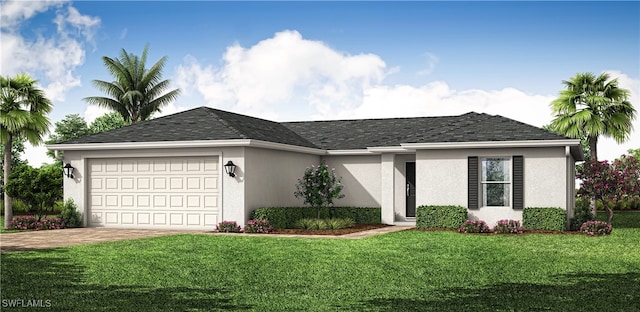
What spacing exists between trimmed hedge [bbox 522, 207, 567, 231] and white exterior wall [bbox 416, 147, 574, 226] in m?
0.31

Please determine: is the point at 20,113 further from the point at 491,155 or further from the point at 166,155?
the point at 491,155

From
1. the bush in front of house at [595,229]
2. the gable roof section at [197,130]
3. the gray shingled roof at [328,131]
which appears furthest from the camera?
the gable roof section at [197,130]

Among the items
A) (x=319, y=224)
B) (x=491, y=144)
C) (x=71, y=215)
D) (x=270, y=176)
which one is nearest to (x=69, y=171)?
(x=71, y=215)

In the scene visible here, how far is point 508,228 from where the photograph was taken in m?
19.9

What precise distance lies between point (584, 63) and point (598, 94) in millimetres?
1437

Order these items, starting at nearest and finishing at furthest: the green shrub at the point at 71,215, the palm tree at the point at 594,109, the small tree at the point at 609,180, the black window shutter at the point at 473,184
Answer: the black window shutter at the point at 473,184, the green shrub at the point at 71,215, the small tree at the point at 609,180, the palm tree at the point at 594,109

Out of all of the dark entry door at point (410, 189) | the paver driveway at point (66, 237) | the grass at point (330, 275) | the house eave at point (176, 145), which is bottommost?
the paver driveway at point (66, 237)

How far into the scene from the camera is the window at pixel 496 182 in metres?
21.0

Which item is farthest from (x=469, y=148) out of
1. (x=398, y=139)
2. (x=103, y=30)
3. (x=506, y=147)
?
(x=103, y=30)

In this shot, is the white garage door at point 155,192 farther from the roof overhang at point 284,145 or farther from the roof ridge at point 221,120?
the roof ridge at point 221,120

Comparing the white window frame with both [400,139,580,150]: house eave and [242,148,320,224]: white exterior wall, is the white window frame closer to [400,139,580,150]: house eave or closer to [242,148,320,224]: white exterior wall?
[400,139,580,150]: house eave

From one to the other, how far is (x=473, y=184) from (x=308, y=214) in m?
5.61

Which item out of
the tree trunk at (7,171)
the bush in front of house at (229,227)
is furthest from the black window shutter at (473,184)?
the tree trunk at (7,171)

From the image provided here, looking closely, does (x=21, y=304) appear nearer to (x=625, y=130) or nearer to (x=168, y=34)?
(x=168, y=34)
